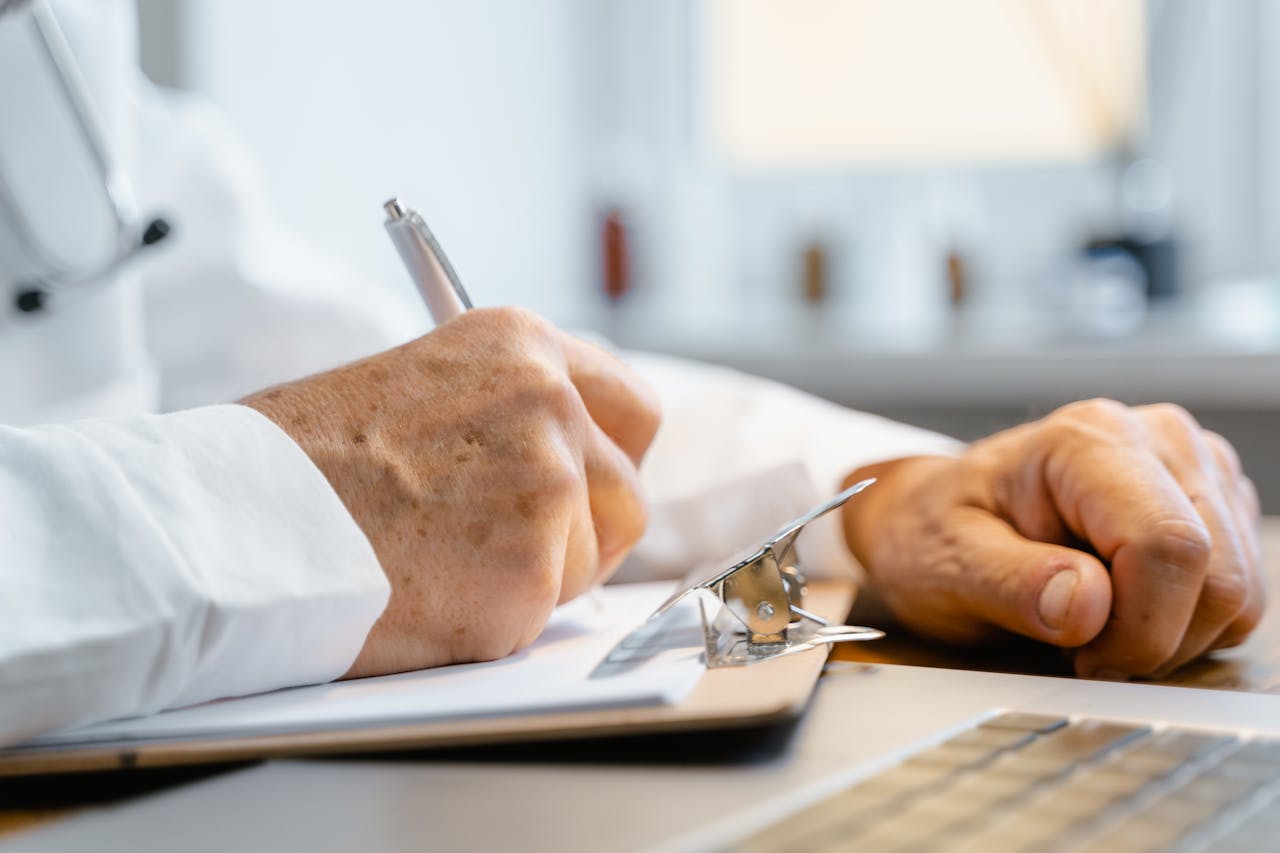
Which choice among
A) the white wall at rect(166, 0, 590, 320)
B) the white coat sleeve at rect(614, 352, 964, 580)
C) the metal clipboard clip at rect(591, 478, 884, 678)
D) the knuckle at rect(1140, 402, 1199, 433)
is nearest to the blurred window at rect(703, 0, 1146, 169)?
the white wall at rect(166, 0, 590, 320)

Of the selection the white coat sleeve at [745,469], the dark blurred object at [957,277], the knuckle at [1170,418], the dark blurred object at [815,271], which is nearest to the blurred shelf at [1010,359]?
the dark blurred object at [957,277]

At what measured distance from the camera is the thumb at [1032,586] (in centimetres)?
47

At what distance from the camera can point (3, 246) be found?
726 mm

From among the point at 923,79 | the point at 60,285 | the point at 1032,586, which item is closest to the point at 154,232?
the point at 60,285

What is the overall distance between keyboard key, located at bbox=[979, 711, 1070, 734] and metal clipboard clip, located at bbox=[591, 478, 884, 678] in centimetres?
6

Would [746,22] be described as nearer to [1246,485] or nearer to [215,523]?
[1246,485]

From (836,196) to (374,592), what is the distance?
204 cm

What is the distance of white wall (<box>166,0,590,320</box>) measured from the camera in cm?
164

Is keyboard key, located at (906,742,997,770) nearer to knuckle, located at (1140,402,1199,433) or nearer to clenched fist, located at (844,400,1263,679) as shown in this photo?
clenched fist, located at (844,400,1263,679)

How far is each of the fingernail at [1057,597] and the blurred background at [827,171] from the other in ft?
3.37

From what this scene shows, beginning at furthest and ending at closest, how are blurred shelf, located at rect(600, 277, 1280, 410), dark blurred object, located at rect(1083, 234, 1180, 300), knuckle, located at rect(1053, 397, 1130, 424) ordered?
dark blurred object, located at rect(1083, 234, 1180, 300) < blurred shelf, located at rect(600, 277, 1280, 410) < knuckle, located at rect(1053, 397, 1130, 424)

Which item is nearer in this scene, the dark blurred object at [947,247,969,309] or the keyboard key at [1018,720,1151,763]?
the keyboard key at [1018,720,1151,763]

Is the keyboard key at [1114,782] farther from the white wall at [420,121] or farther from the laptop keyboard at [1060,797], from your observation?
the white wall at [420,121]

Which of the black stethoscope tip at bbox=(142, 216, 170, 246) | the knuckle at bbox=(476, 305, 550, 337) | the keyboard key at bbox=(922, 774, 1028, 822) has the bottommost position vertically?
the keyboard key at bbox=(922, 774, 1028, 822)
